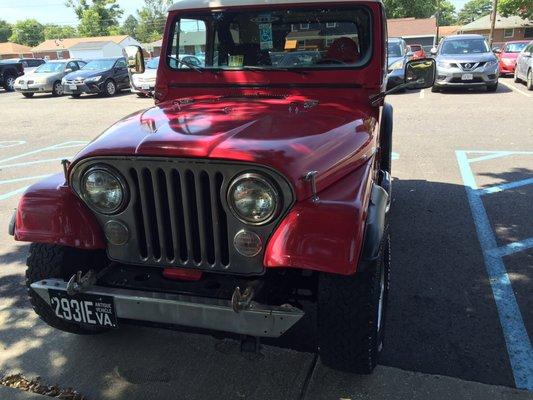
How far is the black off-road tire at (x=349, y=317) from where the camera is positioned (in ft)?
7.43

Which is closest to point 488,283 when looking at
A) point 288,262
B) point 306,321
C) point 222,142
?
point 306,321

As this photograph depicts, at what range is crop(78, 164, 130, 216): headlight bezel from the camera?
2.35 m

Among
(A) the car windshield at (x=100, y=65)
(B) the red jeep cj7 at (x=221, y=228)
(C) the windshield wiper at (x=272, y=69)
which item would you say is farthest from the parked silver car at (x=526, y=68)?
(A) the car windshield at (x=100, y=65)

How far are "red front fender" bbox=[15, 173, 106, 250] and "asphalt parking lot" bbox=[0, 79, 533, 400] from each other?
2.89ft

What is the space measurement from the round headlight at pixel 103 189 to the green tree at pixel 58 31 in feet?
424

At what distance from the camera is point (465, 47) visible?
569 inches

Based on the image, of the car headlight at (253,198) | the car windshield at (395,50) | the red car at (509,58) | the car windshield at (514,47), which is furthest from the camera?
the car windshield at (514,47)

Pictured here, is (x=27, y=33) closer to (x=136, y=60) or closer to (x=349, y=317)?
(x=136, y=60)

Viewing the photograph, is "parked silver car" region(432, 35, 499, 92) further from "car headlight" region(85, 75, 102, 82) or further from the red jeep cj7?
the red jeep cj7

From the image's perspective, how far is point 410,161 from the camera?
7348 mm

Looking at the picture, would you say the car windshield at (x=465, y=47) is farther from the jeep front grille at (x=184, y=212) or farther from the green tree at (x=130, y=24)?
the green tree at (x=130, y=24)

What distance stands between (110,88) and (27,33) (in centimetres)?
10553

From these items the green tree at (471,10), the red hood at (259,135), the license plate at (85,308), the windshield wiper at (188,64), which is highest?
the green tree at (471,10)

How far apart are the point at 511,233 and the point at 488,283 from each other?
1.10 m
